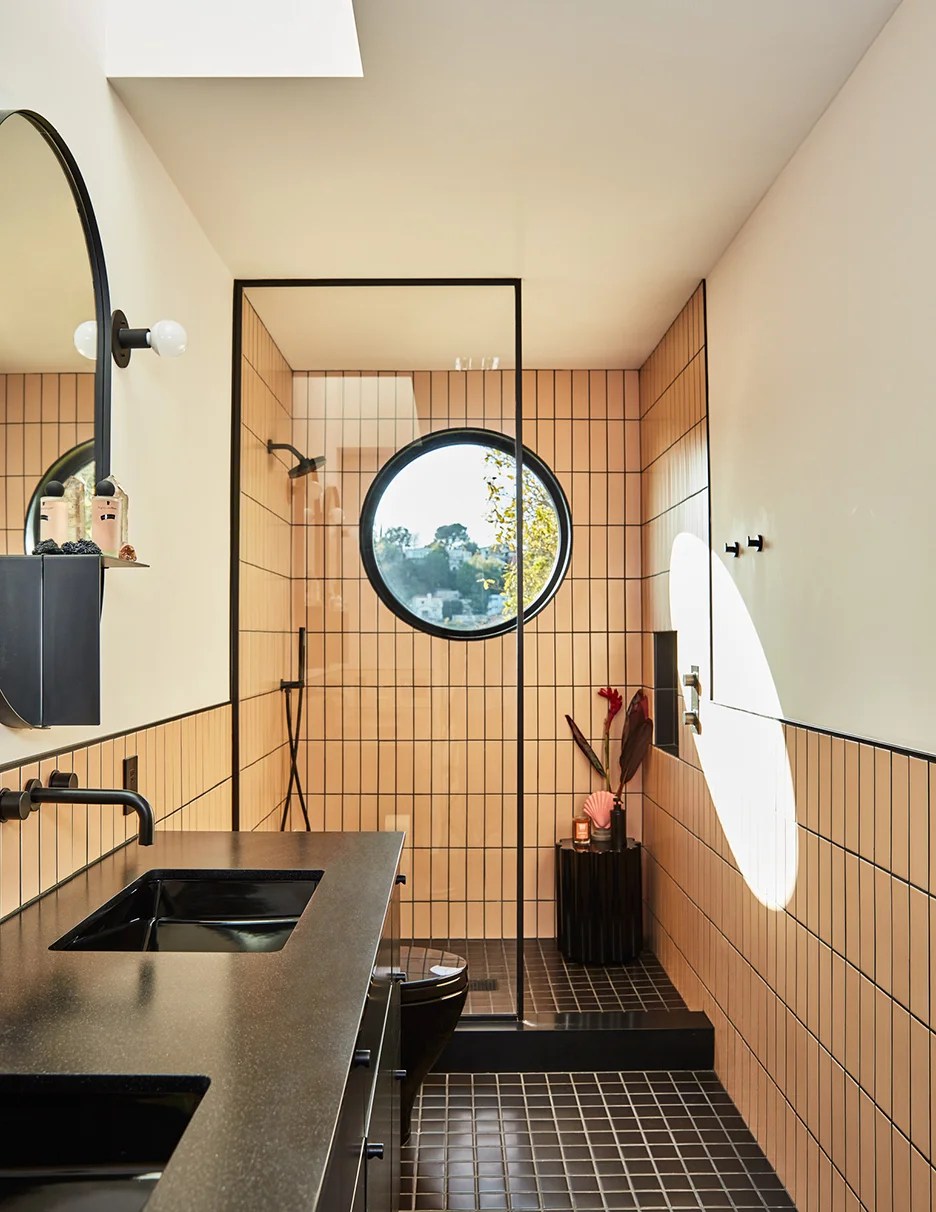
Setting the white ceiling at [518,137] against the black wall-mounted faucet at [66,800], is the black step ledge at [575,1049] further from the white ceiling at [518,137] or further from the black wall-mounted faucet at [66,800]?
the white ceiling at [518,137]

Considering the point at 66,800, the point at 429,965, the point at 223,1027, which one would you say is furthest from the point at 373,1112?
the point at 429,965

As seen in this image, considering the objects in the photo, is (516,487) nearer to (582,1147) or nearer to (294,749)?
(294,749)

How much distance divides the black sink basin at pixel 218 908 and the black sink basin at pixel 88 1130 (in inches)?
31.6

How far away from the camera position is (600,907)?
12.6 feet

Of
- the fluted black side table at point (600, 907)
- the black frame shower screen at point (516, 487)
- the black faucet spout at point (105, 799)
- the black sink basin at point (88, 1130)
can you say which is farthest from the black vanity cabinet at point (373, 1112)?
the fluted black side table at point (600, 907)

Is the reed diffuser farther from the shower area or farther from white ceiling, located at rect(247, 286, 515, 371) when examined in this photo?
white ceiling, located at rect(247, 286, 515, 371)

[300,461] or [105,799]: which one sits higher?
[300,461]

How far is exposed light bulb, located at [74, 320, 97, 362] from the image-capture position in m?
1.86

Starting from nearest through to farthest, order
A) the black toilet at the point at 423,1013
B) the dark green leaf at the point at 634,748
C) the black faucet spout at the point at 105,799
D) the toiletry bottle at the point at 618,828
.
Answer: the black faucet spout at the point at 105,799, the black toilet at the point at 423,1013, the toiletry bottle at the point at 618,828, the dark green leaf at the point at 634,748

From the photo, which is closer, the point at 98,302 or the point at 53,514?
the point at 53,514

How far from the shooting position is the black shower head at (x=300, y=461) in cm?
322

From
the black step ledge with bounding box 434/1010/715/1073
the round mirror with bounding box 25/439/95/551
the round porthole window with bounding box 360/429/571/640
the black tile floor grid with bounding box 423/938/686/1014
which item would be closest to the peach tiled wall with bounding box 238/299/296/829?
the round porthole window with bounding box 360/429/571/640

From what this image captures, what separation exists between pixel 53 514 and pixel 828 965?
1849 millimetres

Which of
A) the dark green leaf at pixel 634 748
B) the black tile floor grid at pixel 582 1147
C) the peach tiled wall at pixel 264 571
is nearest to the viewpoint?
the black tile floor grid at pixel 582 1147
